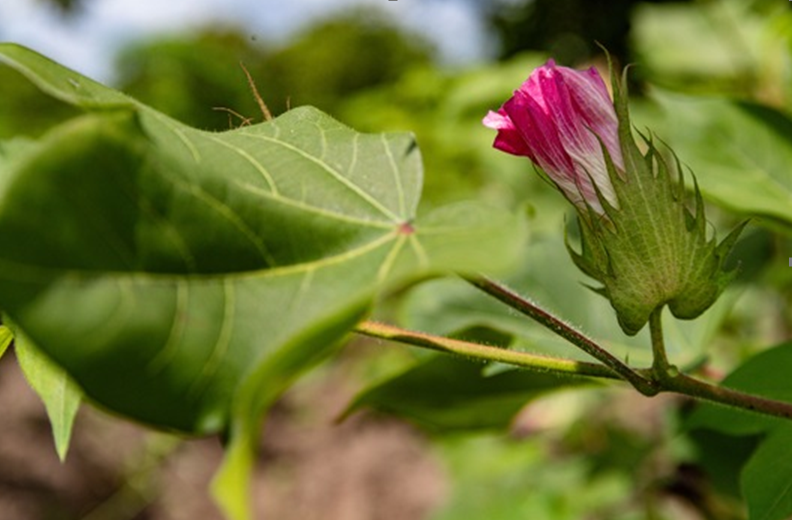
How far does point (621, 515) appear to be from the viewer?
52.5 inches

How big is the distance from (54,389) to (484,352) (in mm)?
183

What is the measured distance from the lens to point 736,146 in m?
0.88

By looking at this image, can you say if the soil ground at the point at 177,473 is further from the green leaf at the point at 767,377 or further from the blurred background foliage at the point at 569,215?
the green leaf at the point at 767,377

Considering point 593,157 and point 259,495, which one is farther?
point 259,495

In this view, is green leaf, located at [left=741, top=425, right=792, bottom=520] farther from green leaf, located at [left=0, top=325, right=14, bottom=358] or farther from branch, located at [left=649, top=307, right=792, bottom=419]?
green leaf, located at [left=0, top=325, right=14, bottom=358]

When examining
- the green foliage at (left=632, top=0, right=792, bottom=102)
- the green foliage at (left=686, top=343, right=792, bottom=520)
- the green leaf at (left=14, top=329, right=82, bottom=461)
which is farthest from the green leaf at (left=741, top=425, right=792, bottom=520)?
the green foliage at (left=632, top=0, right=792, bottom=102)

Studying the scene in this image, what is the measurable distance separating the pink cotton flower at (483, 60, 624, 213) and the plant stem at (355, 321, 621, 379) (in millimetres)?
71

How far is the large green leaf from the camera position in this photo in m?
0.31

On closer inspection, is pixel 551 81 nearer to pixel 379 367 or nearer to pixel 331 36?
pixel 379 367

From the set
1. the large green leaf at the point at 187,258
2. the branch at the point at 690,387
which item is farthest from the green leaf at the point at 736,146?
the large green leaf at the point at 187,258

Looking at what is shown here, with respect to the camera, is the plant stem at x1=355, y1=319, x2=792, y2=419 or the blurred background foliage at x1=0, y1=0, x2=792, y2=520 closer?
the plant stem at x1=355, y1=319, x2=792, y2=419

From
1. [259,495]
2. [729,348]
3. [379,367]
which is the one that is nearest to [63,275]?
[729,348]

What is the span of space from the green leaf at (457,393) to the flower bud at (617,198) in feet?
0.93

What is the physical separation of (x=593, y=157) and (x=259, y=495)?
8.96ft
